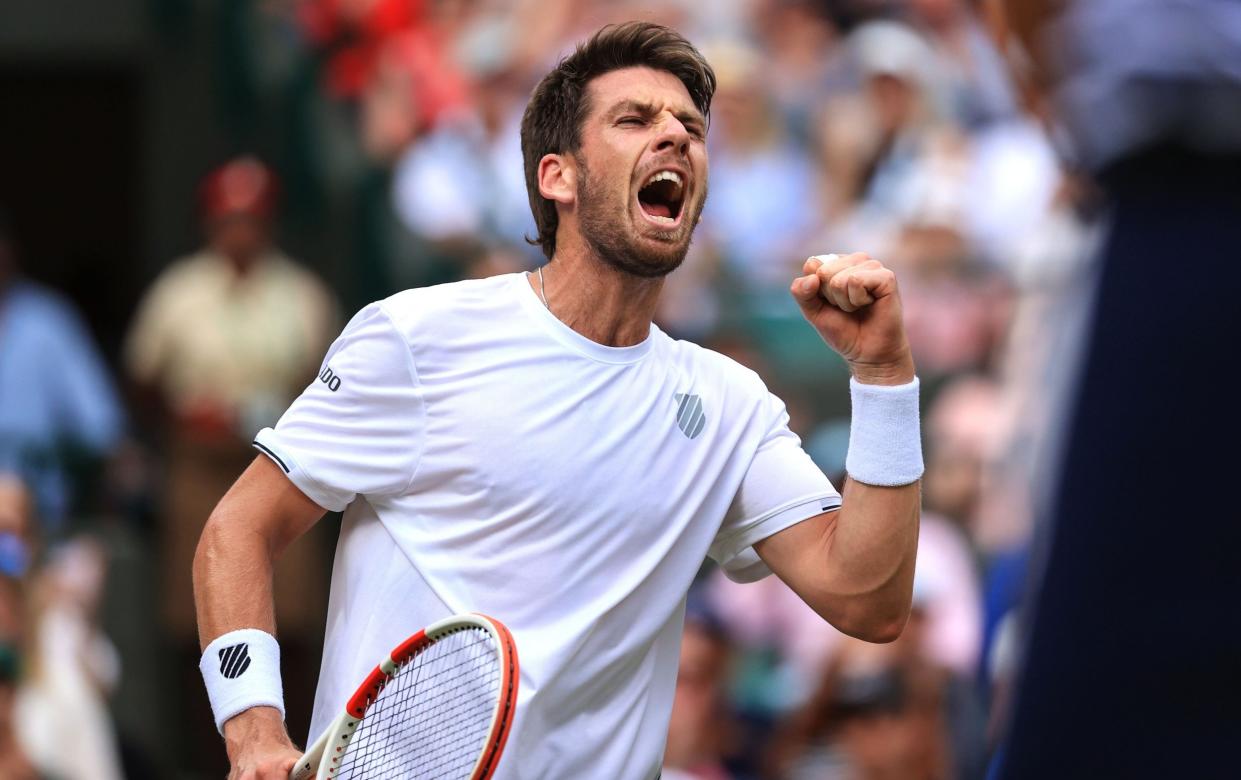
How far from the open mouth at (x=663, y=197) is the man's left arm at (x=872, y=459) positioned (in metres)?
0.31

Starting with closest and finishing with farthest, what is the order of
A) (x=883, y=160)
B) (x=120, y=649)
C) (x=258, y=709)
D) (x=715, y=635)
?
1. (x=258, y=709)
2. (x=715, y=635)
3. (x=883, y=160)
4. (x=120, y=649)

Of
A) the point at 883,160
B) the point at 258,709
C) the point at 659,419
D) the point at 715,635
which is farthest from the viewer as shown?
the point at 883,160

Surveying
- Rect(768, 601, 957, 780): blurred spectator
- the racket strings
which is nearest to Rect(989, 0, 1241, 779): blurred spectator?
the racket strings

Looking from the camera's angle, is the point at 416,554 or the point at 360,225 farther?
the point at 360,225

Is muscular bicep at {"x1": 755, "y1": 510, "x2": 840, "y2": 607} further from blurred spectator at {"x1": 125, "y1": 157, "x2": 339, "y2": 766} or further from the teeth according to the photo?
blurred spectator at {"x1": 125, "y1": 157, "x2": 339, "y2": 766}

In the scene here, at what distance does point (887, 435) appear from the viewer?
315 cm

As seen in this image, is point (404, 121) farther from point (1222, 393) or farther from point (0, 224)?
point (1222, 393)

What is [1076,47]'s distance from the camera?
184 centimetres

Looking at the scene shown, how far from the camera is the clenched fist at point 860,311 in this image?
121 inches

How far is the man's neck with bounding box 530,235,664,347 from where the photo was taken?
10.9ft

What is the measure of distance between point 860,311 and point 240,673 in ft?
3.77

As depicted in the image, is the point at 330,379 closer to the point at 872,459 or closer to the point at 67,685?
the point at 872,459

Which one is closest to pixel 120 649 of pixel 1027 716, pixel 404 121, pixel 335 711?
pixel 404 121

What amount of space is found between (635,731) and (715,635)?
3.09 meters
